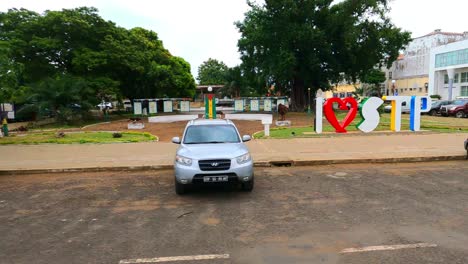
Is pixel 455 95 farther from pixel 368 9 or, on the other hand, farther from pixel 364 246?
pixel 364 246

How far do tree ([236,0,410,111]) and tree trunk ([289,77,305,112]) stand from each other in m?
0.11

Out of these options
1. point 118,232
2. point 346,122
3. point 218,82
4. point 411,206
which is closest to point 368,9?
point 346,122

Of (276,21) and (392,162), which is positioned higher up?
(276,21)

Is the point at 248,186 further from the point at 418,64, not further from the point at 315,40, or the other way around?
the point at 418,64

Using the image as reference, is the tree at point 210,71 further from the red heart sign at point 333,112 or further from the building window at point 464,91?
the red heart sign at point 333,112

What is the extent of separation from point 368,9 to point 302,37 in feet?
25.4

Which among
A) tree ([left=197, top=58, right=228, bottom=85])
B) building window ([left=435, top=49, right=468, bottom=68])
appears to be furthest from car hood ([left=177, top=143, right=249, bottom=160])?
tree ([left=197, top=58, right=228, bottom=85])

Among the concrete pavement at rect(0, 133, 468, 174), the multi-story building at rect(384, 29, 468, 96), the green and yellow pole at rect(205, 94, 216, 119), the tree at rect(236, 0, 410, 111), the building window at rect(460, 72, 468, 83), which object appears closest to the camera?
the concrete pavement at rect(0, 133, 468, 174)

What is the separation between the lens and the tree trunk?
134ft

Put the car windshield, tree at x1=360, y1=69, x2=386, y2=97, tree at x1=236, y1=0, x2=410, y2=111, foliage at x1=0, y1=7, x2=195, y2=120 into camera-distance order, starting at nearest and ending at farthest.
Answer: the car windshield < foliage at x1=0, y1=7, x2=195, y2=120 < tree at x1=236, y1=0, x2=410, y2=111 < tree at x1=360, y1=69, x2=386, y2=97

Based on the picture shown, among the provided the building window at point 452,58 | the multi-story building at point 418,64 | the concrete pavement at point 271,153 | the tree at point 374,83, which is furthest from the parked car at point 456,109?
the tree at point 374,83

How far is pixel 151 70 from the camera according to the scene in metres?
39.7

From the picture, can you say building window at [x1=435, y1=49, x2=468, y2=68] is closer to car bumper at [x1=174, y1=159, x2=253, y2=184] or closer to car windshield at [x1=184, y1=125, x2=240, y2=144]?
car windshield at [x1=184, y1=125, x2=240, y2=144]

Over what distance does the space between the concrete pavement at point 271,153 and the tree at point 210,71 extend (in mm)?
84688
